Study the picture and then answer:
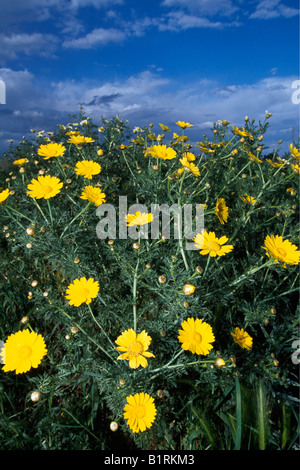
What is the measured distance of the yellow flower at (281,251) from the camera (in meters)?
1.63

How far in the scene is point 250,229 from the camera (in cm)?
237

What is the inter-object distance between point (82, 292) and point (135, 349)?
1.32 ft

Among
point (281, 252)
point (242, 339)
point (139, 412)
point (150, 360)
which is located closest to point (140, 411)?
point (139, 412)

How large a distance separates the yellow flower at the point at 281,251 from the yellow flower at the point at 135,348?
0.82m

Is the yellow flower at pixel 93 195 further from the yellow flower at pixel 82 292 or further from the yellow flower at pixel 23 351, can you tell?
the yellow flower at pixel 23 351

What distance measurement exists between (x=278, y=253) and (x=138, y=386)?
1.05 m

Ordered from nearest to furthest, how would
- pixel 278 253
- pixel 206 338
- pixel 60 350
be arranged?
pixel 206 338, pixel 278 253, pixel 60 350

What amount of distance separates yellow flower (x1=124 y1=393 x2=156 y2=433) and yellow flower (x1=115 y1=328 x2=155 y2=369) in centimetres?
16

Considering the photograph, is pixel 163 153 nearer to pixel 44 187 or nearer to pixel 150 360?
pixel 44 187

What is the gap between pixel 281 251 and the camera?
1706mm

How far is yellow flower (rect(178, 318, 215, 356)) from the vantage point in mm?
1353

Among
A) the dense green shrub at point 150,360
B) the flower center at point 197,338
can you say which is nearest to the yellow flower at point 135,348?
the dense green shrub at point 150,360

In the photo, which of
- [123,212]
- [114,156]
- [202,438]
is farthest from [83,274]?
[114,156]
